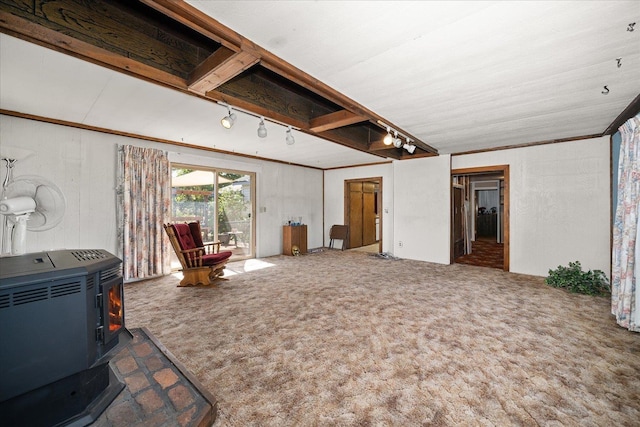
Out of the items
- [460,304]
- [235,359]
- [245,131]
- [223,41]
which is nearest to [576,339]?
[460,304]

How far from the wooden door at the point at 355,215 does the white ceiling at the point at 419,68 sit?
3.75 metres

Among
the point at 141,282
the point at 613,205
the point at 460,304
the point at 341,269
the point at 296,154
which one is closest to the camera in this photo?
the point at 460,304

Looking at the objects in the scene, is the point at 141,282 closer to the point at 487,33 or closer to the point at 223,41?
the point at 223,41

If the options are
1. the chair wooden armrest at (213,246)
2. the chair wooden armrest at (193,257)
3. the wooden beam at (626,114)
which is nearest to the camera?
the wooden beam at (626,114)

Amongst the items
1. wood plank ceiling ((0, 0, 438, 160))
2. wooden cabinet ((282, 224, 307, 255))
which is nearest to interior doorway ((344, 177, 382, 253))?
wooden cabinet ((282, 224, 307, 255))

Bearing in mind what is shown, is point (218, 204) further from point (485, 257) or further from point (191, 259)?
point (485, 257)

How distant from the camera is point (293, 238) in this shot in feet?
21.3

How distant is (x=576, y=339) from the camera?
2.34 m

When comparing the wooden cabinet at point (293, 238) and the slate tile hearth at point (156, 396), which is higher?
the wooden cabinet at point (293, 238)

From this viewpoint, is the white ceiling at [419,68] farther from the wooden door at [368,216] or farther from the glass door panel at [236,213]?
the wooden door at [368,216]

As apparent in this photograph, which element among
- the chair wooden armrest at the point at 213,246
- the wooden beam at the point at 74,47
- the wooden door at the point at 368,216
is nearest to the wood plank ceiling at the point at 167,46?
the wooden beam at the point at 74,47

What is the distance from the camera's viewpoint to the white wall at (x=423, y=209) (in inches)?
210

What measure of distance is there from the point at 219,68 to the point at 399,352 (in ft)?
8.84

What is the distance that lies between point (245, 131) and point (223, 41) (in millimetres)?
2269
